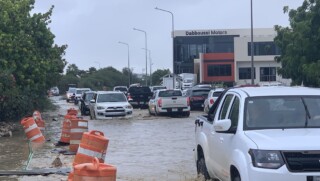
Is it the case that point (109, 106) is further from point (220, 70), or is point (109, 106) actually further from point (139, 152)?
point (220, 70)

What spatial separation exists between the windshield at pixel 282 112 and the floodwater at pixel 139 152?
3069mm

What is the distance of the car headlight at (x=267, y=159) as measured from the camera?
23.9 ft

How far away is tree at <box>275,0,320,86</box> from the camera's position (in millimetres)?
30594

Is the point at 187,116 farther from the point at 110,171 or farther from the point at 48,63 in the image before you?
the point at 110,171

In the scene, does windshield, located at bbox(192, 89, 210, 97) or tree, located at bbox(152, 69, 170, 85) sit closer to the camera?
windshield, located at bbox(192, 89, 210, 97)

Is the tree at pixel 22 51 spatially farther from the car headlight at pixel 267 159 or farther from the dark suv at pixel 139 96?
the car headlight at pixel 267 159

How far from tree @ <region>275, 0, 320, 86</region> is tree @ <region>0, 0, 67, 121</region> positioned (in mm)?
12897

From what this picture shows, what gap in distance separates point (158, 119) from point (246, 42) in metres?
56.5

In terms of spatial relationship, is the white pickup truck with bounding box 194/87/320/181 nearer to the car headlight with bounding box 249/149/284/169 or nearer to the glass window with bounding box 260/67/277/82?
the car headlight with bounding box 249/149/284/169

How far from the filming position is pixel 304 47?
31.6 meters

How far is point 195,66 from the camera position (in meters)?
104

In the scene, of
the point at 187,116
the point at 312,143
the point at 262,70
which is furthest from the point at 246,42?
the point at 312,143

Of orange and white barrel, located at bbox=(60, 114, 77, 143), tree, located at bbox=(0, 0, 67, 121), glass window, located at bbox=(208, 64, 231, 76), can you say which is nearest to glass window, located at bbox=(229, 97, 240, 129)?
orange and white barrel, located at bbox=(60, 114, 77, 143)

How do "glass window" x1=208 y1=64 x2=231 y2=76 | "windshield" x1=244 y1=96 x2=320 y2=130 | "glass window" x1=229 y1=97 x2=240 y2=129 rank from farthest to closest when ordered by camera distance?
"glass window" x1=208 y1=64 x2=231 y2=76 < "glass window" x1=229 y1=97 x2=240 y2=129 < "windshield" x1=244 y1=96 x2=320 y2=130
